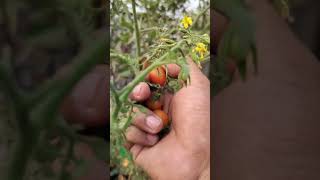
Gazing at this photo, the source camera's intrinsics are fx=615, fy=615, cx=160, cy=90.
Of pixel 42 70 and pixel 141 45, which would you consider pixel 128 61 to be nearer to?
pixel 141 45

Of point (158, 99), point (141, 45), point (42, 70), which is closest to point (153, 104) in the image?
point (158, 99)

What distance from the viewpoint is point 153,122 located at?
1.39 m

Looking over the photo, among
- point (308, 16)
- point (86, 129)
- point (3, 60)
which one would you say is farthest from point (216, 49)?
point (3, 60)

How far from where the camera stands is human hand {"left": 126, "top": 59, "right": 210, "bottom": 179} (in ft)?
4.50

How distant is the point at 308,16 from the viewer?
138cm

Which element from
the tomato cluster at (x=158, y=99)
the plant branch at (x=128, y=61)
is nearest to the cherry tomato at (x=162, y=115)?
the tomato cluster at (x=158, y=99)

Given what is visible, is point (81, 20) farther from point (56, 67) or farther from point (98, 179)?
point (98, 179)

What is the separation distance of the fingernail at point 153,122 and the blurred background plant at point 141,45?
0.13 feet

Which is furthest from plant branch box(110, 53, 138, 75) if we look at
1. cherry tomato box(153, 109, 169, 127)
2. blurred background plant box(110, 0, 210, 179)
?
cherry tomato box(153, 109, 169, 127)

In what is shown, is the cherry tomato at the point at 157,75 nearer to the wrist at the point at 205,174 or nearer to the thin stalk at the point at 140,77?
the thin stalk at the point at 140,77

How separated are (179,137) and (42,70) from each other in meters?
0.34

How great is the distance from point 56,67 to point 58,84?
4cm

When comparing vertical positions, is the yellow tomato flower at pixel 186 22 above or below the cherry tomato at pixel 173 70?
above

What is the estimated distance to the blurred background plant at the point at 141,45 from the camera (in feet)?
4.43
